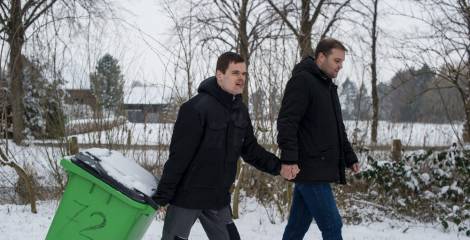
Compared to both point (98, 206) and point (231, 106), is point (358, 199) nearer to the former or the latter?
point (231, 106)

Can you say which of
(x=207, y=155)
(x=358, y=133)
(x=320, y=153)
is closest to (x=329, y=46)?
(x=320, y=153)

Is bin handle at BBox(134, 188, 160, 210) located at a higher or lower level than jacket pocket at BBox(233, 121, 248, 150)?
lower

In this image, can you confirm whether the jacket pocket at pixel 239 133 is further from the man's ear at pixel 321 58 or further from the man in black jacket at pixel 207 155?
the man's ear at pixel 321 58

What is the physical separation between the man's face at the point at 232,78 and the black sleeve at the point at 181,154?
0.89 feet

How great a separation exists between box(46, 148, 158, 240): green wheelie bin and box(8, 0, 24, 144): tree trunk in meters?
4.43

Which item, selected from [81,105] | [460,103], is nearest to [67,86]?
[81,105]

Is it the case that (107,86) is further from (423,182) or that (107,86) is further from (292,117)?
(423,182)

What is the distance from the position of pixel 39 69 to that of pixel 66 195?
4.31 metres

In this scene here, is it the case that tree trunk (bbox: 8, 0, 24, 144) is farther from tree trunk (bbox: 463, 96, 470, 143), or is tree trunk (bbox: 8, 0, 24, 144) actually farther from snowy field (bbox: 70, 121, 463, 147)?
tree trunk (bbox: 463, 96, 470, 143)

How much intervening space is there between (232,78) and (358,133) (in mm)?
4548

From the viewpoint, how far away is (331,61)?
322cm

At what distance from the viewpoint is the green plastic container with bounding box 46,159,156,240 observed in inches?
102

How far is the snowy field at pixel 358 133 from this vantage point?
6266mm

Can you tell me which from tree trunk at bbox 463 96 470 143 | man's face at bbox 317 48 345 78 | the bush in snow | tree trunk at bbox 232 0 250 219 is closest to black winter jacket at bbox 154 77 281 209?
man's face at bbox 317 48 345 78
